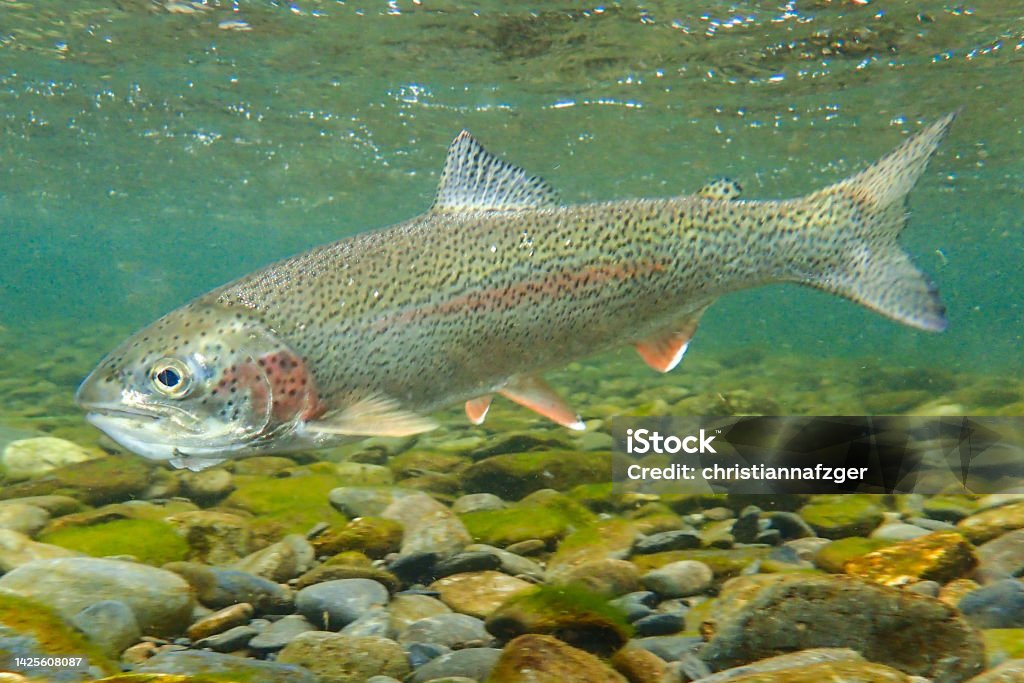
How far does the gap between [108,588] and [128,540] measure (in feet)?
3.27

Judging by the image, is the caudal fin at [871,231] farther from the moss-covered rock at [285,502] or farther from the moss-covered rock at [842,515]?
the moss-covered rock at [285,502]

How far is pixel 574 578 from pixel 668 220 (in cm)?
198

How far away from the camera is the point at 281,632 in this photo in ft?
11.0

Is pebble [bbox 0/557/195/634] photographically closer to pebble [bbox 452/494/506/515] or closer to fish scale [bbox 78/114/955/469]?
fish scale [bbox 78/114/955/469]

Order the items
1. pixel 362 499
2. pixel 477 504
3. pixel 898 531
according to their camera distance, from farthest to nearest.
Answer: pixel 477 504, pixel 362 499, pixel 898 531

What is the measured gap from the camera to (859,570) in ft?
12.8

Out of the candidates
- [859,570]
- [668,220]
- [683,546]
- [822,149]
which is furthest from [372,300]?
[822,149]

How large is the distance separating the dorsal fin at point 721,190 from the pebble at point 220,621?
3.17 meters

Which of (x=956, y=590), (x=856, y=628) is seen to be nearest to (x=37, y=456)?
(x=856, y=628)

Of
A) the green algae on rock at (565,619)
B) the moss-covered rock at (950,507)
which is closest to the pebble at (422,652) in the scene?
the green algae on rock at (565,619)

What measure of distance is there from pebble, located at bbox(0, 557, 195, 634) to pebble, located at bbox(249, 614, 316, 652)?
1.37ft

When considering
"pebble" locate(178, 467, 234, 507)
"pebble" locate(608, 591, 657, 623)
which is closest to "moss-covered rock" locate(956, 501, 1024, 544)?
"pebble" locate(608, 591, 657, 623)

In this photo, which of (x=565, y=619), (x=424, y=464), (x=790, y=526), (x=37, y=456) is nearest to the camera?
(x=565, y=619)

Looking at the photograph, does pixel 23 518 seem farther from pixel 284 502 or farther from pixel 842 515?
pixel 842 515
